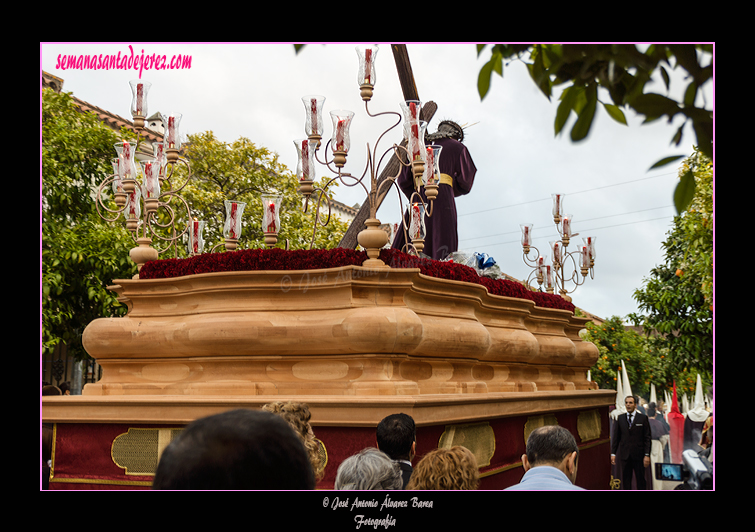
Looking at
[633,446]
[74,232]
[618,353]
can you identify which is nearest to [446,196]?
[633,446]

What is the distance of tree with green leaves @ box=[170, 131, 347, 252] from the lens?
705 inches

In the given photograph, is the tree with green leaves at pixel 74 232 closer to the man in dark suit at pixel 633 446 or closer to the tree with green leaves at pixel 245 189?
the tree with green leaves at pixel 245 189

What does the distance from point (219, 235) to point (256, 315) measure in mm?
12795

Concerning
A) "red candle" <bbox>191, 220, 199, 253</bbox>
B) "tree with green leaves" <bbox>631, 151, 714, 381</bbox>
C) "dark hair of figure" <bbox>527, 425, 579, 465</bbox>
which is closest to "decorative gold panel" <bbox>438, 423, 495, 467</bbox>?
"dark hair of figure" <bbox>527, 425, 579, 465</bbox>

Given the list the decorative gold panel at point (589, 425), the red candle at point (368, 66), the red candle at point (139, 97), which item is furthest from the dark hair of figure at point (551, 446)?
the decorative gold panel at point (589, 425)

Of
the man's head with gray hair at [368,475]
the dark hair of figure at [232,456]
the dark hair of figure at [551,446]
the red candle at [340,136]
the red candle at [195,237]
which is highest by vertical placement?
the red candle at [340,136]

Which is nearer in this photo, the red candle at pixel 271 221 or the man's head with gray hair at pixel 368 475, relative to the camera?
the man's head with gray hair at pixel 368 475

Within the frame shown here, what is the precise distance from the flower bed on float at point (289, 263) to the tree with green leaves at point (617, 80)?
10.9ft

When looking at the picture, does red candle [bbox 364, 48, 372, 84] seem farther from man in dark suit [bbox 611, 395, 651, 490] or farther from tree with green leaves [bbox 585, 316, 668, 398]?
tree with green leaves [bbox 585, 316, 668, 398]

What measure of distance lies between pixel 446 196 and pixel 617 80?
21.1 ft

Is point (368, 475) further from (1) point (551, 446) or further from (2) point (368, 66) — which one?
(2) point (368, 66)

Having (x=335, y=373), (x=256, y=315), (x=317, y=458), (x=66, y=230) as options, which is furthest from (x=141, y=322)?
(x=66, y=230)

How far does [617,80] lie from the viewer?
6.82 ft

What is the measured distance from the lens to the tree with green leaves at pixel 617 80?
1.94 meters
